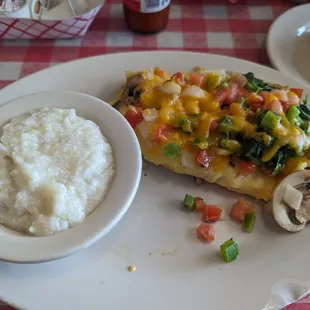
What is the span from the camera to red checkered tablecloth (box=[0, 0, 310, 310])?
8.88 ft

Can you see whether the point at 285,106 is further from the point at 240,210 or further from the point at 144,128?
the point at 144,128

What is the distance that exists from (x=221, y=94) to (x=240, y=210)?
538 millimetres

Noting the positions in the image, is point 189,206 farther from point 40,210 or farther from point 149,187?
point 40,210

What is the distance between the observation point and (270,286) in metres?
1.70

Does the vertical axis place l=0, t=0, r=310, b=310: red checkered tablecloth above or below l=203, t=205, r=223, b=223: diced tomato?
above

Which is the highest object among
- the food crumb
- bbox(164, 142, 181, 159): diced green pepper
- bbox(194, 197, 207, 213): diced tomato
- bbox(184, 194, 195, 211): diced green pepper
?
bbox(164, 142, 181, 159): diced green pepper

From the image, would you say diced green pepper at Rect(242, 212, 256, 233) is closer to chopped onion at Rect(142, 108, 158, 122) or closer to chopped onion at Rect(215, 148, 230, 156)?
chopped onion at Rect(215, 148, 230, 156)

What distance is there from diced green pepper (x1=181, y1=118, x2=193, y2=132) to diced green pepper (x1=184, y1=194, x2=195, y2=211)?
29cm

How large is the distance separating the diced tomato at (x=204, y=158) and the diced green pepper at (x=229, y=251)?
0.35 meters

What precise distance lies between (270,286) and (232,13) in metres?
2.05

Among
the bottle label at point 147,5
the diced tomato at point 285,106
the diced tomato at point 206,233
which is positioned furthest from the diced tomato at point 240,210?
the bottle label at point 147,5

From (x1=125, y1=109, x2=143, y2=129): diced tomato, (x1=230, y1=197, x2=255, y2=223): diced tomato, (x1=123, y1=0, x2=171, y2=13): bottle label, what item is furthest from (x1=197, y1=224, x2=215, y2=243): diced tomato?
(x1=123, y1=0, x2=171, y2=13): bottle label

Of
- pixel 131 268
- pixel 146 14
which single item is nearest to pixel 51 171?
pixel 131 268

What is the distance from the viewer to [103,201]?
1.68 metres
